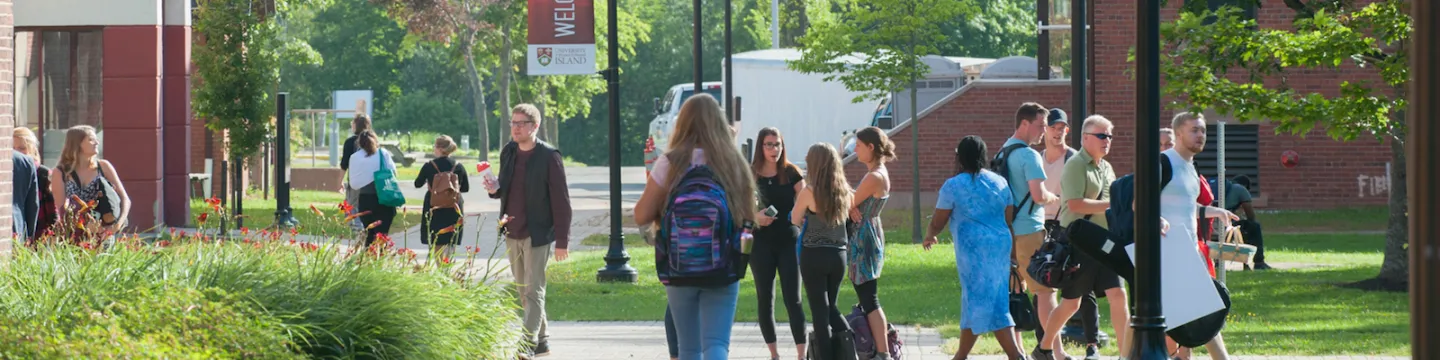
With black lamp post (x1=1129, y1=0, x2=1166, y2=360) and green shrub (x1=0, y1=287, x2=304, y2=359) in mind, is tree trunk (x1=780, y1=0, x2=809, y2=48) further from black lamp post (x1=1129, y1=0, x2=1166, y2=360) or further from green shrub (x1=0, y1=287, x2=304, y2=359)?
green shrub (x1=0, y1=287, x2=304, y2=359)

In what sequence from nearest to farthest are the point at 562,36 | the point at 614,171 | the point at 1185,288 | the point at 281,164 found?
1. the point at 1185,288
2. the point at 614,171
3. the point at 562,36
4. the point at 281,164

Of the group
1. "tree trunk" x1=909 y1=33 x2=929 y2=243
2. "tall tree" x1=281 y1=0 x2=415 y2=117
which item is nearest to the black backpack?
"tree trunk" x1=909 y1=33 x2=929 y2=243

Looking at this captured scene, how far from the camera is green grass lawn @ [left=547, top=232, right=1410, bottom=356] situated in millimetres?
11039

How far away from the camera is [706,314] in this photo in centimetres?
712

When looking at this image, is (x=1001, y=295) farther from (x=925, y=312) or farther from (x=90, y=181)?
(x=90, y=181)

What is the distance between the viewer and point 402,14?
142ft

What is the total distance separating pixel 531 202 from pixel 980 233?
2584mm

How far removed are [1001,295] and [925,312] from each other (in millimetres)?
4099

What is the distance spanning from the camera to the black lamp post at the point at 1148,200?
297 inches

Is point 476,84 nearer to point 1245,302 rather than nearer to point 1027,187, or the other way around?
point 1245,302

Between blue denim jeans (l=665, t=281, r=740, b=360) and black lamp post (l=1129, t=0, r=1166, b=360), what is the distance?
6.10 feet

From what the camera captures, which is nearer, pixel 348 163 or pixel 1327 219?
pixel 348 163

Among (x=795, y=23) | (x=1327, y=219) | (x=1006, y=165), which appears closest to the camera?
(x=1006, y=165)
